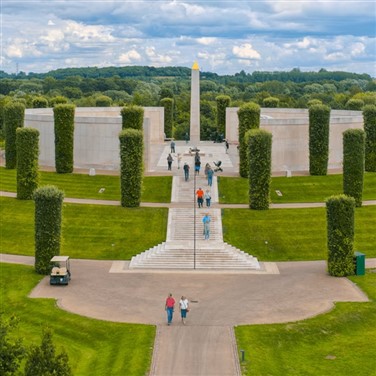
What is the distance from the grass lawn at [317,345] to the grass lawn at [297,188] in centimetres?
2367

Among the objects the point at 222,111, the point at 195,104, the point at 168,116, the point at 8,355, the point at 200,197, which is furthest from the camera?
the point at 168,116

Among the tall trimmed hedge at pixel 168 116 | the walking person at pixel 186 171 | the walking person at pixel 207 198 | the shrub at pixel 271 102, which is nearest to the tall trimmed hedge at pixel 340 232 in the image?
the walking person at pixel 207 198

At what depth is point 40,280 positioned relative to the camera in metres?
47.0

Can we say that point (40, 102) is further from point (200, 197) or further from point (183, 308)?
point (183, 308)

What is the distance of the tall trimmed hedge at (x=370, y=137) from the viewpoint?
73706mm

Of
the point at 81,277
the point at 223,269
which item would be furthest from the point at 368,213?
the point at 81,277

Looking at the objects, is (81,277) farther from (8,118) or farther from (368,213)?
(8,118)

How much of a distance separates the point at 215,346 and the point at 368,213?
2832cm

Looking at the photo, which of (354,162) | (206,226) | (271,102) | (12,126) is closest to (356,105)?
(271,102)

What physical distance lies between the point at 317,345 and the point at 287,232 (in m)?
20.8

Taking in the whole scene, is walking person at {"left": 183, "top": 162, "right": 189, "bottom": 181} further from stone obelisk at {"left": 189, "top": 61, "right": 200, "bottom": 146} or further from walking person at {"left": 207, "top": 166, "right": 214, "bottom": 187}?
stone obelisk at {"left": 189, "top": 61, "right": 200, "bottom": 146}

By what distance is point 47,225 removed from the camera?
47812mm

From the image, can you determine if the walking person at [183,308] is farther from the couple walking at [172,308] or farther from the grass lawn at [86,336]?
the grass lawn at [86,336]

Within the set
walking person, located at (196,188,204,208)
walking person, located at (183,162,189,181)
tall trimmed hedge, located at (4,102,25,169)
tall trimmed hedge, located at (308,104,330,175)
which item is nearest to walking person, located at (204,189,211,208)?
walking person, located at (196,188,204,208)
